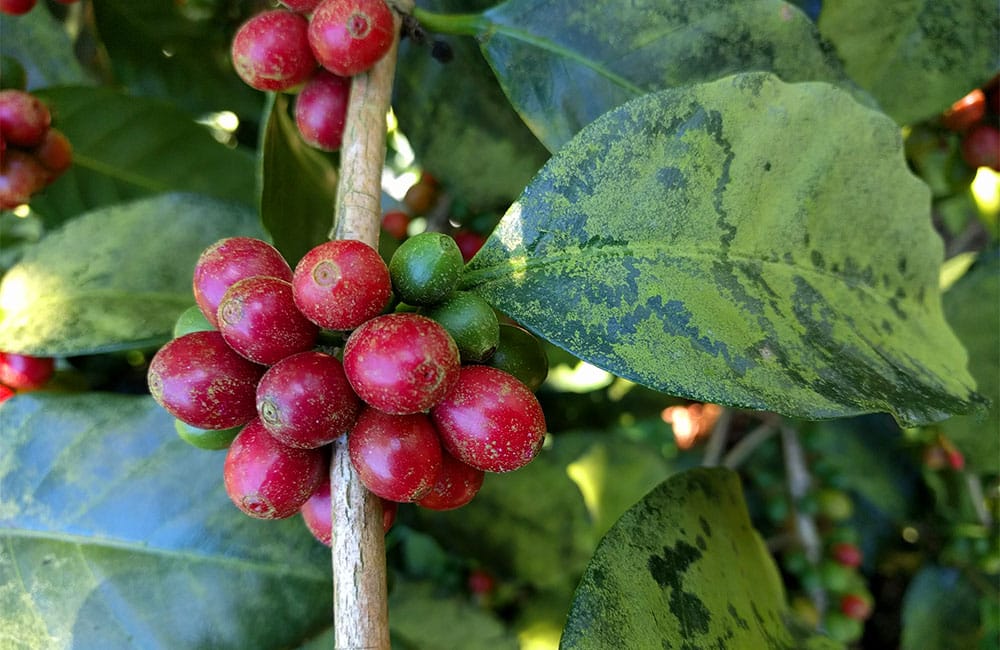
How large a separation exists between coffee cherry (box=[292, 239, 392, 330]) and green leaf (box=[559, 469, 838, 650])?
0.93 ft

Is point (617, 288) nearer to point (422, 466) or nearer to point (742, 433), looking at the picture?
point (422, 466)

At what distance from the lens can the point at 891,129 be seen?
0.73 meters

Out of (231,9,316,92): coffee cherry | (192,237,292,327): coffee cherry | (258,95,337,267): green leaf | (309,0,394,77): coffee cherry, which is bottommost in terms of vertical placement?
(258,95,337,267): green leaf

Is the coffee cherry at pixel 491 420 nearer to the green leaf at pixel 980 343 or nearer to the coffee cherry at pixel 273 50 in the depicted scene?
the coffee cherry at pixel 273 50

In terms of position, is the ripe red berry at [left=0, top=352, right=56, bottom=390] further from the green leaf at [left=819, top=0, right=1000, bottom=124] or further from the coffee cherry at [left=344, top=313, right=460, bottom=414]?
the green leaf at [left=819, top=0, right=1000, bottom=124]

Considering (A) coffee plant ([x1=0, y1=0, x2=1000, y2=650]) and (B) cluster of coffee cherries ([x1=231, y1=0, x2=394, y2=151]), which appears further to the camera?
(B) cluster of coffee cherries ([x1=231, y1=0, x2=394, y2=151])

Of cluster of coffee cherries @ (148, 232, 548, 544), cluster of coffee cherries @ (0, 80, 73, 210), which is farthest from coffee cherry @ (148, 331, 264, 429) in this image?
cluster of coffee cherries @ (0, 80, 73, 210)

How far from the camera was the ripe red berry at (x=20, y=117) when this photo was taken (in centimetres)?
90

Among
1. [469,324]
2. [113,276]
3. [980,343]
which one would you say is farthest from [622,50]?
[980,343]

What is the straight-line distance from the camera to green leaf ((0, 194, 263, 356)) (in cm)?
82

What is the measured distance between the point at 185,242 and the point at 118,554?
38cm

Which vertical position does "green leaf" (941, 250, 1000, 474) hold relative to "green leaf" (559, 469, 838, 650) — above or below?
above

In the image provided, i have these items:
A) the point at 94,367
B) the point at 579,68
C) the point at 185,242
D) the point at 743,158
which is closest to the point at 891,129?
the point at 743,158

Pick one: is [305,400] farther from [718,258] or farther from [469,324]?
[718,258]
